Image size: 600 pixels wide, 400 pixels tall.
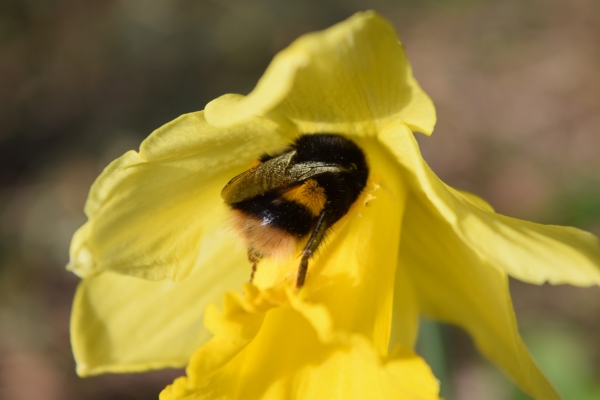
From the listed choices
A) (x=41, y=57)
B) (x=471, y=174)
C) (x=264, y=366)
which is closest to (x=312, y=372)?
(x=264, y=366)

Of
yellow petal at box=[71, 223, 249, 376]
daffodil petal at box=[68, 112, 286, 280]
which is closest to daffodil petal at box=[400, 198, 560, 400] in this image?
daffodil petal at box=[68, 112, 286, 280]

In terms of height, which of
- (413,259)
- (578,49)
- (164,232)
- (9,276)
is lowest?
(578,49)

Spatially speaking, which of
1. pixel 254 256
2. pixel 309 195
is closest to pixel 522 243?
pixel 309 195

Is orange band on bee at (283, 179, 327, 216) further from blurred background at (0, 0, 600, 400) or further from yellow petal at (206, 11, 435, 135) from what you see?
blurred background at (0, 0, 600, 400)

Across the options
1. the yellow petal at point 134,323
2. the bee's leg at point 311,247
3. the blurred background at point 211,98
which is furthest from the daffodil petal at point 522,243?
the blurred background at point 211,98

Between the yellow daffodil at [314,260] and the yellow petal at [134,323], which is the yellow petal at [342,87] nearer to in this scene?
the yellow daffodil at [314,260]

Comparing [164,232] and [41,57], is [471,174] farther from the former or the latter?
[41,57]

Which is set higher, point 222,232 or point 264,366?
point 222,232
